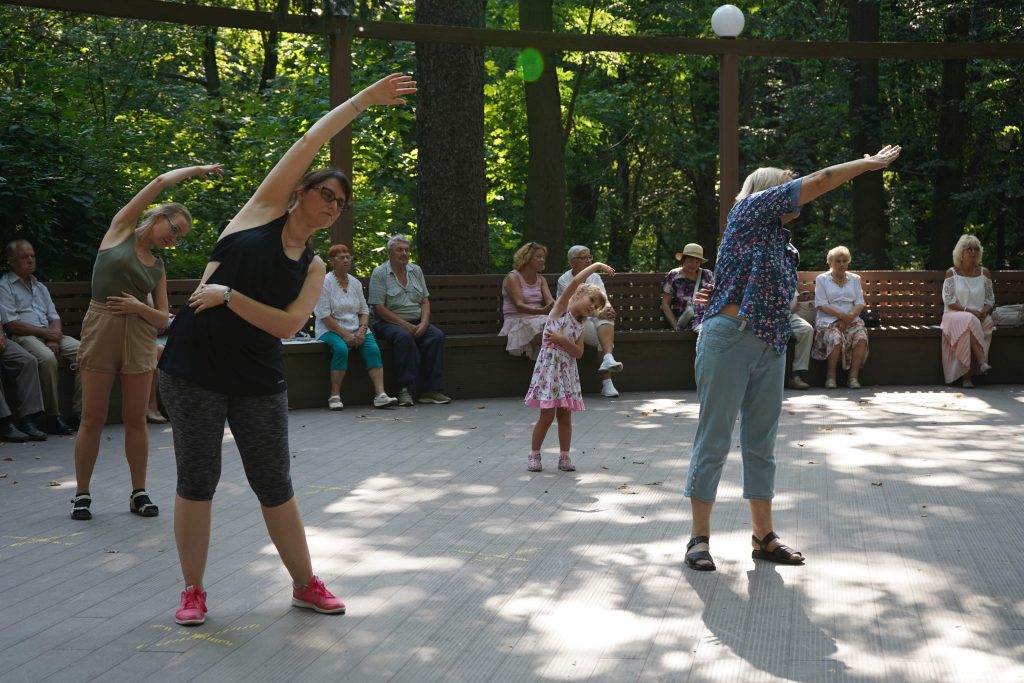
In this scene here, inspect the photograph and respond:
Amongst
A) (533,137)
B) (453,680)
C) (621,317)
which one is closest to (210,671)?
(453,680)

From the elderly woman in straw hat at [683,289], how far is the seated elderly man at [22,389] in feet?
21.5

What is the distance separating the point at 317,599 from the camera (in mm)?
5246

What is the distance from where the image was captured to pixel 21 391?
10297 mm

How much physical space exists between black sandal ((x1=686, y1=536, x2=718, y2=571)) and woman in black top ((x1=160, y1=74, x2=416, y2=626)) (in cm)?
199

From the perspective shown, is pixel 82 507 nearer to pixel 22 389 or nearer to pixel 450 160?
pixel 22 389

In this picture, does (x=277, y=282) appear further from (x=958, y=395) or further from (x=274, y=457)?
(x=958, y=395)

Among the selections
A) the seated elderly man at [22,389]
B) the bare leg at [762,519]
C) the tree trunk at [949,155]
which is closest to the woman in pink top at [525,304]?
the seated elderly man at [22,389]

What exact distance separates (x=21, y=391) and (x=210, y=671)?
653 cm

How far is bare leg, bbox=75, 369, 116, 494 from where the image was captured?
6980 mm

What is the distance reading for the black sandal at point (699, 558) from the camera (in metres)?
5.93

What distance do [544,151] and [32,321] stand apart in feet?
34.9

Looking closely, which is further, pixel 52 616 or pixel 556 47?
pixel 556 47

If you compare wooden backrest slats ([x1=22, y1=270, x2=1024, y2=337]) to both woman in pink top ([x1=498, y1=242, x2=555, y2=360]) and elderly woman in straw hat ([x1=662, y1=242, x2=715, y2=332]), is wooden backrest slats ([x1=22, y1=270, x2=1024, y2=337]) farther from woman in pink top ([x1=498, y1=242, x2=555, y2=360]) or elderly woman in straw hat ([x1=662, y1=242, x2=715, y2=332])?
woman in pink top ([x1=498, y1=242, x2=555, y2=360])

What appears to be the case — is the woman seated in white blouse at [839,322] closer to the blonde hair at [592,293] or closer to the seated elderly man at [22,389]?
the blonde hair at [592,293]
